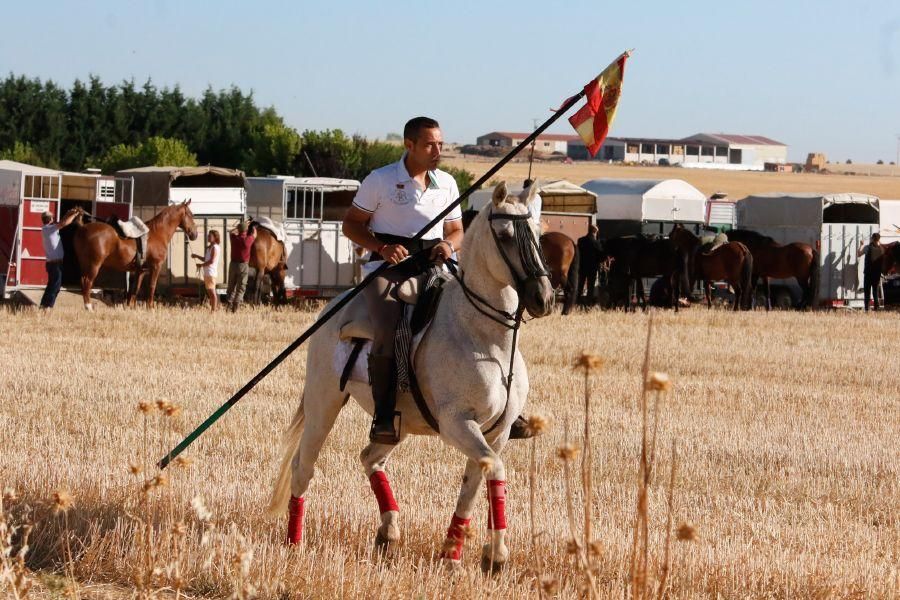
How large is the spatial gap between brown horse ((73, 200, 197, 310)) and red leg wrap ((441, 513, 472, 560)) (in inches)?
686

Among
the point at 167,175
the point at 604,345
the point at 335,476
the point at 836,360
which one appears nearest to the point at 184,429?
the point at 335,476

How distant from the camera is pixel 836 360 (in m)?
18.5

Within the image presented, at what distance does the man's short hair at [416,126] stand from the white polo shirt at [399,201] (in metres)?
0.13

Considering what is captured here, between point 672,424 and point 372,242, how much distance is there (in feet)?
19.2

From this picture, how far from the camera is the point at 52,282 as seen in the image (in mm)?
22859

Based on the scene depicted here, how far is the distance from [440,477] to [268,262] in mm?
16840

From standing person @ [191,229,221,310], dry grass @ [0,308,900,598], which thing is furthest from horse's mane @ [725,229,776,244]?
standing person @ [191,229,221,310]

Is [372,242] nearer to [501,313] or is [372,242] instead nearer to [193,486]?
[501,313]

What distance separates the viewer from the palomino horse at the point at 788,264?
98.4 feet

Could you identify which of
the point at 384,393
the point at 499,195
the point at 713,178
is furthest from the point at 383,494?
the point at 713,178

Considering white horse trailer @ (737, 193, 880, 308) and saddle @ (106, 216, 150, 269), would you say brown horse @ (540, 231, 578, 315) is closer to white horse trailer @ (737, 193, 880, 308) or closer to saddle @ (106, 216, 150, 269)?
Answer: saddle @ (106, 216, 150, 269)

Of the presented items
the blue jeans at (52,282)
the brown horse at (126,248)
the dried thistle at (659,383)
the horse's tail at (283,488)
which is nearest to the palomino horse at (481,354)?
the horse's tail at (283,488)

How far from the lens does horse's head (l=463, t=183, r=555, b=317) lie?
6320 millimetres

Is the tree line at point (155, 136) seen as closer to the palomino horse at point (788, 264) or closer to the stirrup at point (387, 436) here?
the palomino horse at point (788, 264)
